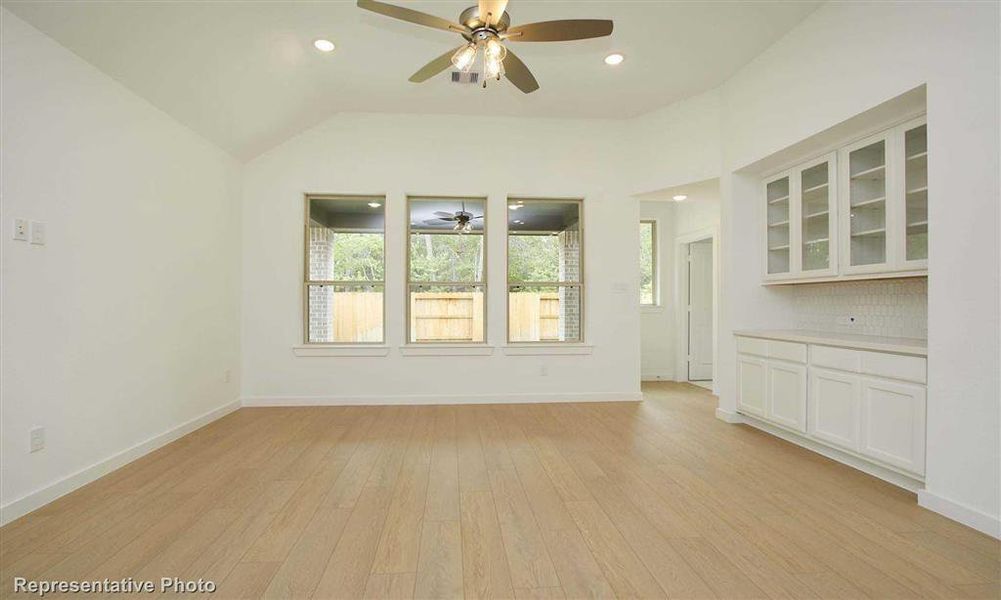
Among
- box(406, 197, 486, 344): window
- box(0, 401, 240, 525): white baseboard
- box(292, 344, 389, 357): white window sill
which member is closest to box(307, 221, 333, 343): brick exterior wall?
box(292, 344, 389, 357): white window sill

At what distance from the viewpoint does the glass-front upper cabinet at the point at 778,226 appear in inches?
153

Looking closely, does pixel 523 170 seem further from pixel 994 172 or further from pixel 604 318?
pixel 994 172

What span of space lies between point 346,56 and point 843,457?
16.2 ft

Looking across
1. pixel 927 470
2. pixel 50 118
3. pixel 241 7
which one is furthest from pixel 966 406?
pixel 50 118

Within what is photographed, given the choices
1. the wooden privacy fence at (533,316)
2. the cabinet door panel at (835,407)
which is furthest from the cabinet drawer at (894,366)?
the wooden privacy fence at (533,316)

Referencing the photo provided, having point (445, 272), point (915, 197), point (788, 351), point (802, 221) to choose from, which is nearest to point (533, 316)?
point (445, 272)

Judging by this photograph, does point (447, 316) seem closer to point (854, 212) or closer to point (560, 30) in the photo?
point (560, 30)

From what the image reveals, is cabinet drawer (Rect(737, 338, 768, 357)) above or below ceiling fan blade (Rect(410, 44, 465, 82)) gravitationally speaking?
below

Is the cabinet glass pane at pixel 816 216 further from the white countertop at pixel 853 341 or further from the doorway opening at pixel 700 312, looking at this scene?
the doorway opening at pixel 700 312

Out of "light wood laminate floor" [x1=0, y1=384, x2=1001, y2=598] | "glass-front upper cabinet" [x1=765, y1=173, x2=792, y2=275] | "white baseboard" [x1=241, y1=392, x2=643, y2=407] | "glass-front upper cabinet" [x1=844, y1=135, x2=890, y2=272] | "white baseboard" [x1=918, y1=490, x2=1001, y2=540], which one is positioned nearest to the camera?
"light wood laminate floor" [x1=0, y1=384, x2=1001, y2=598]

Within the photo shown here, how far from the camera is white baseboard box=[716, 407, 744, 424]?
417 centimetres

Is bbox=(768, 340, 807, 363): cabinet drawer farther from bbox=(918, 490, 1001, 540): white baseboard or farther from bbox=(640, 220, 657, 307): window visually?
bbox=(640, 220, 657, 307): window

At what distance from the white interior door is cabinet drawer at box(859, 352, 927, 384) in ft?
12.3

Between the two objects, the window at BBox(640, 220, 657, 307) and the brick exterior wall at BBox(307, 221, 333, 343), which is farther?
the window at BBox(640, 220, 657, 307)
